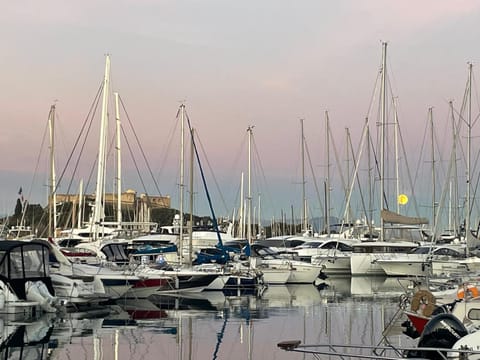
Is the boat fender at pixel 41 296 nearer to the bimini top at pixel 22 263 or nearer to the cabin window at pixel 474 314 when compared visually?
the bimini top at pixel 22 263

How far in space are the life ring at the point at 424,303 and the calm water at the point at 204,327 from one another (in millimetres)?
1081

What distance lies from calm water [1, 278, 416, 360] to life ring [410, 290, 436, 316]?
1081 mm

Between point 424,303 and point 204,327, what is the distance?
7.20 meters

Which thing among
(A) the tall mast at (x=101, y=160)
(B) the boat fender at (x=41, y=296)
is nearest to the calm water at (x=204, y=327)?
(B) the boat fender at (x=41, y=296)

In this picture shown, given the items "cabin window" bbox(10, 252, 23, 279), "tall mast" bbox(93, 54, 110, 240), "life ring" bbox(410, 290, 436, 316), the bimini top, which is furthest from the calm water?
"tall mast" bbox(93, 54, 110, 240)

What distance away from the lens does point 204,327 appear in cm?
2444

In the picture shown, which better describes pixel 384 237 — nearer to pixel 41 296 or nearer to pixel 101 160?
pixel 101 160

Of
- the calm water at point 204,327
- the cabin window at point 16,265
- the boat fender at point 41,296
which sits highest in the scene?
the cabin window at point 16,265

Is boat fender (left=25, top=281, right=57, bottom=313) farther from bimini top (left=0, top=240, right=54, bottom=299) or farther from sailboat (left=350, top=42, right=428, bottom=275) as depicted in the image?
sailboat (left=350, top=42, right=428, bottom=275)

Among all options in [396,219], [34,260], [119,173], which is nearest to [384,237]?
[396,219]

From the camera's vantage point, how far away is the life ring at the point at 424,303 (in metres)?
20.5

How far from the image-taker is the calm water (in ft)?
64.2

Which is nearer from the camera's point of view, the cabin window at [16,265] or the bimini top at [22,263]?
the bimini top at [22,263]

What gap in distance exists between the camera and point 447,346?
14844 millimetres
